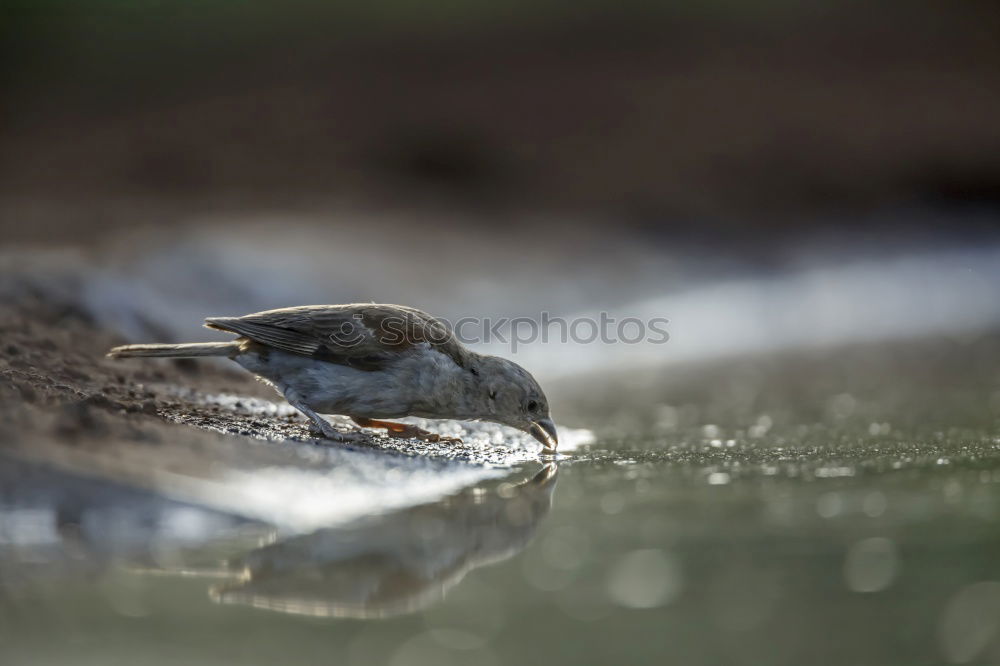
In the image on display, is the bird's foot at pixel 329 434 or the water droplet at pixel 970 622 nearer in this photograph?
the water droplet at pixel 970 622

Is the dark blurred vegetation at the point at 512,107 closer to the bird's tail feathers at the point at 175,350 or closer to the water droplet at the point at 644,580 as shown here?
the bird's tail feathers at the point at 175,350

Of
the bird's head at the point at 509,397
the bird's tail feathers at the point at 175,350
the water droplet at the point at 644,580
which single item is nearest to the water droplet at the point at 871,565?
the water droplet at the point at 644,580

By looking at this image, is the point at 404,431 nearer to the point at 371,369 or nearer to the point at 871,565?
the point at 371,369

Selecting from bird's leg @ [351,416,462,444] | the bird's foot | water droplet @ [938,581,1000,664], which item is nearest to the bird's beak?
bird's leg @ [351,416,462,444]

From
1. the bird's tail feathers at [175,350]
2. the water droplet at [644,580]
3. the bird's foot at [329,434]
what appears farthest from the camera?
the bird's tail feathers at [175,350]

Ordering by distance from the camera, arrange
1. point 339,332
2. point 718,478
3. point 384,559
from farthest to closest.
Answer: point 339,332 < point 718,478 < point 384,559

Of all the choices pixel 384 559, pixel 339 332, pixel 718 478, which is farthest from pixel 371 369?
pixel 384 559
